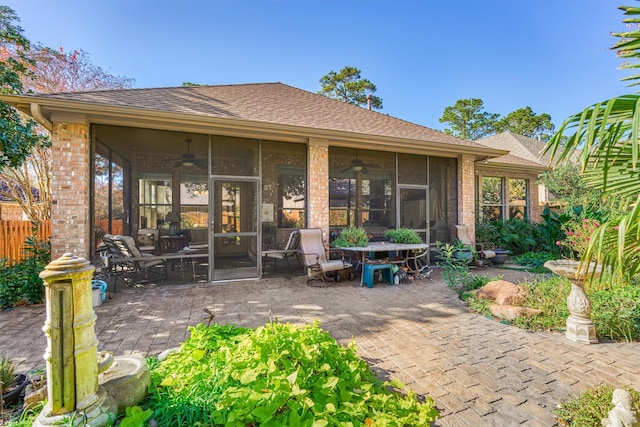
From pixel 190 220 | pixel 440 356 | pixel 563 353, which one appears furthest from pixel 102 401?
pixel 190 220

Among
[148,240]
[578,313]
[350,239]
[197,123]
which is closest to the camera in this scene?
[578,313]

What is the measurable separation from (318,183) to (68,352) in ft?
18.8

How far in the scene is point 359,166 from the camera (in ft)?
25.0

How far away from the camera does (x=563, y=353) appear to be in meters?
2.92

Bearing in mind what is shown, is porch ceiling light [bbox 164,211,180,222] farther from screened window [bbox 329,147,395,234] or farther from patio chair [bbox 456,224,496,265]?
patio chair [bbox 456,224,496,265]

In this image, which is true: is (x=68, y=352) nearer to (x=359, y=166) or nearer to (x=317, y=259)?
(x=317, y=259)

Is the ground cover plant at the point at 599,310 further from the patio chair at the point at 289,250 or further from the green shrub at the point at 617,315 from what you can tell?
the patio chair at the point at 289,250

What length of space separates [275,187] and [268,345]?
5.38 m

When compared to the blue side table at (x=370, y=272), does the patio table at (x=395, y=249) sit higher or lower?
higher

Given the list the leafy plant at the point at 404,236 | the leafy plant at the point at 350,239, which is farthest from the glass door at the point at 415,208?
the leafy plant at the point at 350,239

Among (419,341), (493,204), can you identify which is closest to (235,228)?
(419,341)

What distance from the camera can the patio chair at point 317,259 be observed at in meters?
5.95

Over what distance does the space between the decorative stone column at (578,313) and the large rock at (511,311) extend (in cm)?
48

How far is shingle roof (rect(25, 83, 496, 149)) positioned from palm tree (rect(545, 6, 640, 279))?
525 cm
